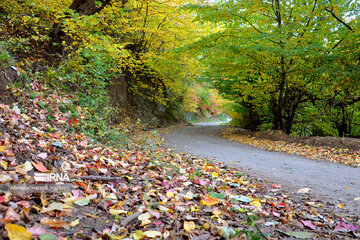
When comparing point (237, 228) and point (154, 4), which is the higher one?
point (154, 4)

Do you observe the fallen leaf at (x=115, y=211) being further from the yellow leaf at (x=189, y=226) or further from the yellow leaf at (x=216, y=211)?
the yellow leaf at (x=216, y=211)

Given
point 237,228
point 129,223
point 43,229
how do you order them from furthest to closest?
point 237,228 → point 129,223 → point 43,229

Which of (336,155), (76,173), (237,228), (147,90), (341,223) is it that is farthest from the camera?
(147,90)

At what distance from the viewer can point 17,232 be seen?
1.05 metres

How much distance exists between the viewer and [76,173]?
205 cm

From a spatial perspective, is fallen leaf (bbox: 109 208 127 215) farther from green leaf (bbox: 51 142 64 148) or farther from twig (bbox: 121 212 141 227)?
green leaf (bbox: 51 142 64 148)

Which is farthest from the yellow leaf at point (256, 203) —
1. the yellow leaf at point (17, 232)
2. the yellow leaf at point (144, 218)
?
the yellow leaf at point (17, 232)

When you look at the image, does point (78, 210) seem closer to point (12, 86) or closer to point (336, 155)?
point (12, 86)

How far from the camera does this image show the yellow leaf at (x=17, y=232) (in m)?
1.03

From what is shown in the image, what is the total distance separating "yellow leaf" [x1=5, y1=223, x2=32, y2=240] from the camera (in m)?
1.03

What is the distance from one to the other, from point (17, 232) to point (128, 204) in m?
0.86

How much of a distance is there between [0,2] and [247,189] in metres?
6.82

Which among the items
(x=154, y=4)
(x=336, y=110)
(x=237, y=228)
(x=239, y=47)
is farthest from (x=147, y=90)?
(x=237, y=228)

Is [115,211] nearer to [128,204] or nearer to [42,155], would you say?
[128,204]
